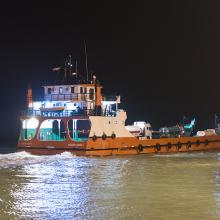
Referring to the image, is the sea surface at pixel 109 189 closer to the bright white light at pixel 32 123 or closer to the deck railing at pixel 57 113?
the deck railing at pixel 57 113

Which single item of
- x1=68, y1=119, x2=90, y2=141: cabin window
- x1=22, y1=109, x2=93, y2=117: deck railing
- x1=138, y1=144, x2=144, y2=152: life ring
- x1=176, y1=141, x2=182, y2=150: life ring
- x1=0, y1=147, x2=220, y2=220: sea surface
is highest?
x1=22, y1=109, x2=93, y2=117: deck railing

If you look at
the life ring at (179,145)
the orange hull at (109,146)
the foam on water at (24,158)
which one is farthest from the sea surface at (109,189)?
the life ring at (179,145)

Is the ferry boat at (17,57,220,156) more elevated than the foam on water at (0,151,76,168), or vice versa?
the ferry boat at (17,57,220,156)

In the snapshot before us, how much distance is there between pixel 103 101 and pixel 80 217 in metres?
22.2

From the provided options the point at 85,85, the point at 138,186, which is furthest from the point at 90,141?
the point at 138,186

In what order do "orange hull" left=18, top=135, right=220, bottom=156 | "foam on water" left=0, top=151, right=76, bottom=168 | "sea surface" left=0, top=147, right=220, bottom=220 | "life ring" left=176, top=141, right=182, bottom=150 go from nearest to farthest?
1. "sea surface" left=0, top=147, right=220, bottom=220
2. "foam on water" left=0, top=151, right=76, bottom=168
3. "orange hull" left=18, top=135, right=220, bottom=156
4. "life ring" left=176, top=141, right=182, bottom=150

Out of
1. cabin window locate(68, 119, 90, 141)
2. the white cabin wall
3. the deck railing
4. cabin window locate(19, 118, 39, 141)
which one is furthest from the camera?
cabin window locate(19, 118, 39, 141)

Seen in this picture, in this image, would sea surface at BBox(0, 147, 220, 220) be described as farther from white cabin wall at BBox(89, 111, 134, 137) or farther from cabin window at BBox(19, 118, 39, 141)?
cabin window at BBox(19, 118, 39, 141)

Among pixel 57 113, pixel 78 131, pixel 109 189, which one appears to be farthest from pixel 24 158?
pixel 109 189

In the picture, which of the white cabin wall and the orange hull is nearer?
the orange hull

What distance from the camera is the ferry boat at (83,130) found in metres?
31.0

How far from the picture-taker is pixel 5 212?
13.5m

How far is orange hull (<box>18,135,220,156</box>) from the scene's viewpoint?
30.5 meters

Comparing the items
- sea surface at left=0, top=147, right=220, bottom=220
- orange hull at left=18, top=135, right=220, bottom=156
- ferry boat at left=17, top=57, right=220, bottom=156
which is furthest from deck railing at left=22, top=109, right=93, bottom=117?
sea surface at left=0, top=147, right=220, bottom=220
